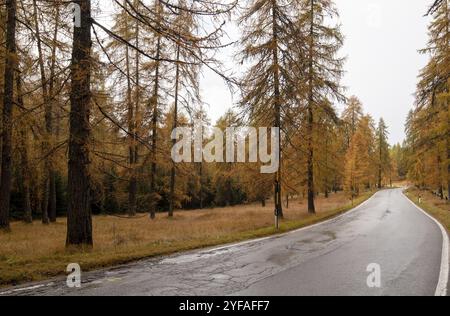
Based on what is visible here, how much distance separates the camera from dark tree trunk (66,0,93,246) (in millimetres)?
9547

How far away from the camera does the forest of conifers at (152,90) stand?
9078 mm

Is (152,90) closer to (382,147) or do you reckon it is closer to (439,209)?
(439,209)

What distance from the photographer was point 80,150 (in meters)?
9.77

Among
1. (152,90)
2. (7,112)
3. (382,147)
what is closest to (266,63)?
(152,90)

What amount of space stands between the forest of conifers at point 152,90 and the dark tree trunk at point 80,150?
0.03 meters

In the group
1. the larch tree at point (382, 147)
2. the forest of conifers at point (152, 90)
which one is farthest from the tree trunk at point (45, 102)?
the larch tree at point (382, 147)

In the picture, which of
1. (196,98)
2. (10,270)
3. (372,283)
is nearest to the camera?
(372,283)

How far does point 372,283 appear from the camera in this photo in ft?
20.6

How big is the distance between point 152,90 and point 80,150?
6.39 metres

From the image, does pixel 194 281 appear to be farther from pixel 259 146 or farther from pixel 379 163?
pixel 379 163

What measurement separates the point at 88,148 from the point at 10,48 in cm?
842

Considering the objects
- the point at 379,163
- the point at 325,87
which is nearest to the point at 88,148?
the point at 325,87

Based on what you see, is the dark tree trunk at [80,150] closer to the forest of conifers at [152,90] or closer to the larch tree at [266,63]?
the forest of conifers at [152,90]

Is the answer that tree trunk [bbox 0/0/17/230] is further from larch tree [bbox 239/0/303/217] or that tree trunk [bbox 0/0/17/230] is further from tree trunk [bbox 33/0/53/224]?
larch tree [bbox 239/0/303/217]
